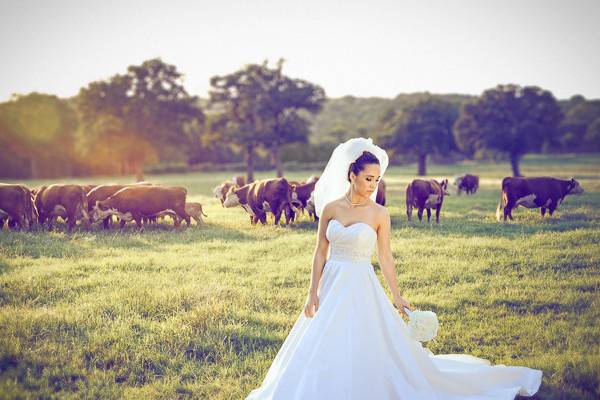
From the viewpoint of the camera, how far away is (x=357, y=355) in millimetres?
4734

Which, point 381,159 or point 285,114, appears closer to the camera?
point 381,159

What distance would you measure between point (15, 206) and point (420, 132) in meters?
48.4

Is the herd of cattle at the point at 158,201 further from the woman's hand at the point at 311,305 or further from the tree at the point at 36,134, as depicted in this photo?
the tree at the point at 36,134

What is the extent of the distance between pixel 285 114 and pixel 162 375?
48723mm

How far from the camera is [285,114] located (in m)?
53.0

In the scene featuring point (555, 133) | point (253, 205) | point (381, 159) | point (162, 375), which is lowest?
point (162, 375)

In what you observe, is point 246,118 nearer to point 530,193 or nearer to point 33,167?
point 33,167

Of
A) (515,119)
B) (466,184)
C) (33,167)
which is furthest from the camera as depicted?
(33,167)

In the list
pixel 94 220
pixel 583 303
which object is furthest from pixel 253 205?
pixel 583 303

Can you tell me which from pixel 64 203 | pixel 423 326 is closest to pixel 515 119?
pixel 64 203

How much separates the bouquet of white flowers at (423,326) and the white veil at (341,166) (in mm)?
1399

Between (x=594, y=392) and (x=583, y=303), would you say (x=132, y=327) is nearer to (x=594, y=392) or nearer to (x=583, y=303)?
(x=594, y=392)

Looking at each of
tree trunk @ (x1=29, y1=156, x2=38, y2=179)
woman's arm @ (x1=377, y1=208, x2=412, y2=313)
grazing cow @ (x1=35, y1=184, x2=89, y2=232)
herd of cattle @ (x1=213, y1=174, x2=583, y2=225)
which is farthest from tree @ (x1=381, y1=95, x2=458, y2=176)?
woman's arm @ (x1=377, y1=208, x2=412, y2=313)

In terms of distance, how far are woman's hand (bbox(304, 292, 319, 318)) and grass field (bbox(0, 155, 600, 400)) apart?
1261mm
